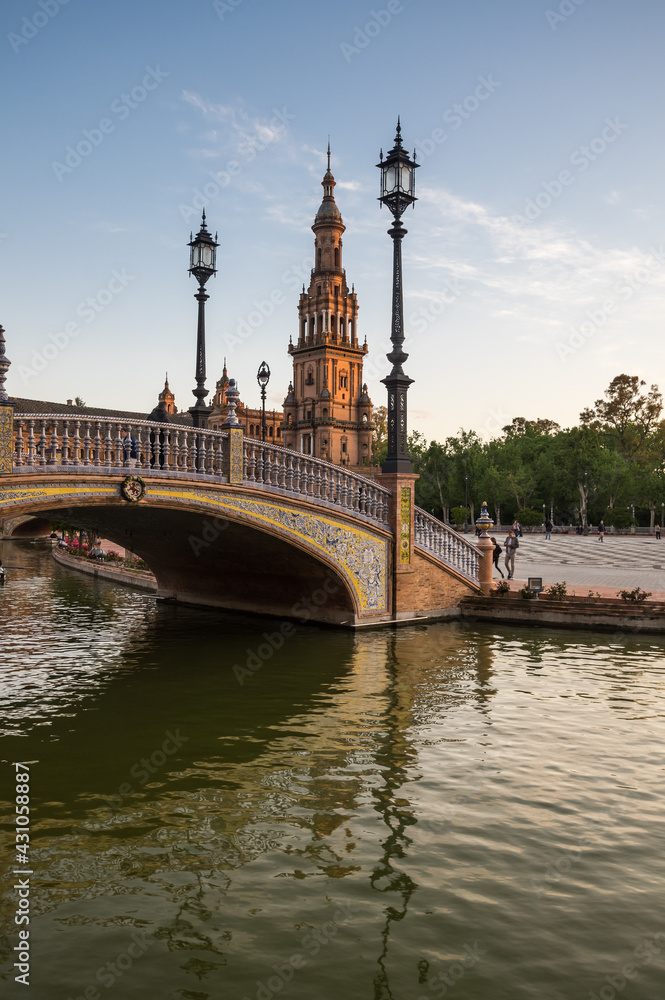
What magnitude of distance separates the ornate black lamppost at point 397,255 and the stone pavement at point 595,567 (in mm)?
7025

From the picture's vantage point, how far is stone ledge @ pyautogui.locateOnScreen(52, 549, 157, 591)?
2957cm

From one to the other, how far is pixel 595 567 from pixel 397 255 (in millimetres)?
17310

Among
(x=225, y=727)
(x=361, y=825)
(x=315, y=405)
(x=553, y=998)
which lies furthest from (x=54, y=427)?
(x=315, y=405)

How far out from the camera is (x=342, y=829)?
25.5 ft

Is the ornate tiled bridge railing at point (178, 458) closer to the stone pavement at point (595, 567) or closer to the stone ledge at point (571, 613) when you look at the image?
the stone ledge at point (571, 613)

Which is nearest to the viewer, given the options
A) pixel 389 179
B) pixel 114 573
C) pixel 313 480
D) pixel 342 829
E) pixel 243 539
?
pixel 342 829

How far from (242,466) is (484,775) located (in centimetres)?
929

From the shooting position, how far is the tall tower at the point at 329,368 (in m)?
92.9

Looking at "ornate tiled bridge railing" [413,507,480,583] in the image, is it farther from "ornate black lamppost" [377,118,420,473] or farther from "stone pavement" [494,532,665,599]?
"stone pavement" [494,532,665,599]

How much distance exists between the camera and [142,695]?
13391 millimetres

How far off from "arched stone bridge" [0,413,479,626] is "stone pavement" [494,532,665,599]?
16.4 feet

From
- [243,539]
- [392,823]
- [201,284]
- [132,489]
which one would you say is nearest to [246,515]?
[243,539]

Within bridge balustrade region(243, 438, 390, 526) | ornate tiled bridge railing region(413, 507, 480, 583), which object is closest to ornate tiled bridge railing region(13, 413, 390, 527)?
bridge balustrade region(243, 438, 390, 526)

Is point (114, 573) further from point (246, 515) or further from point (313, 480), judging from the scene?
point (246, 515)
